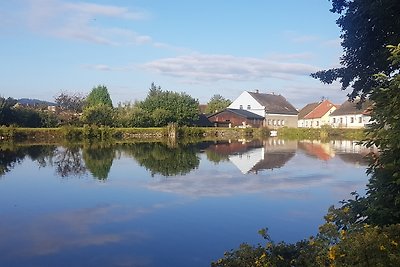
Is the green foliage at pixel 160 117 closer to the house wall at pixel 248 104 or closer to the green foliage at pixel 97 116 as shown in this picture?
the green foliage at pixel 97 116

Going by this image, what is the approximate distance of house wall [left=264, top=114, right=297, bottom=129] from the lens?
245 feet

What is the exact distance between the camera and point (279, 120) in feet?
252

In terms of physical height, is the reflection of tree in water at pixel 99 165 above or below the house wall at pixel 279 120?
below

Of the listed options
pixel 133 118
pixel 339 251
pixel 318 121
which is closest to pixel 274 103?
pixel 318 121

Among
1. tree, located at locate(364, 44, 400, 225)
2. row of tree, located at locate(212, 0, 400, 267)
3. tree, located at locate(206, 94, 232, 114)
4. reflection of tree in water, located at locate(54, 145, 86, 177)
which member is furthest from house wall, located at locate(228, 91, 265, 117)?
tree, located at locate(364, 44, 400, 225)

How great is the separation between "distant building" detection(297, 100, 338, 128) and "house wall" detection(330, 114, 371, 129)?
2527 millimetres

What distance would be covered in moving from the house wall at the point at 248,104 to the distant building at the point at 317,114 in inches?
494

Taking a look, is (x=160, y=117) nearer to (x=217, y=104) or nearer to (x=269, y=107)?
(x=269, y=107)

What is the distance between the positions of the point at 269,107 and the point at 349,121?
13823 millimetres

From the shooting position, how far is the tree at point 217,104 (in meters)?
90.6

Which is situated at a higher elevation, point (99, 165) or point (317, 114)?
point (317, 114)

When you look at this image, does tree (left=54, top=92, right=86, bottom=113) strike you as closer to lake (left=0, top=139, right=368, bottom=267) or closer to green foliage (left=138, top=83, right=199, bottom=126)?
green foliage (left=138, top=83, right=199, bottom=126)

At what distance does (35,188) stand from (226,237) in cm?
914

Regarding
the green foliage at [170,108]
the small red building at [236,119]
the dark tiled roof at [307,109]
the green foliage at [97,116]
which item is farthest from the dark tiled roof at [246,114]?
the green foliage at [97,116]
